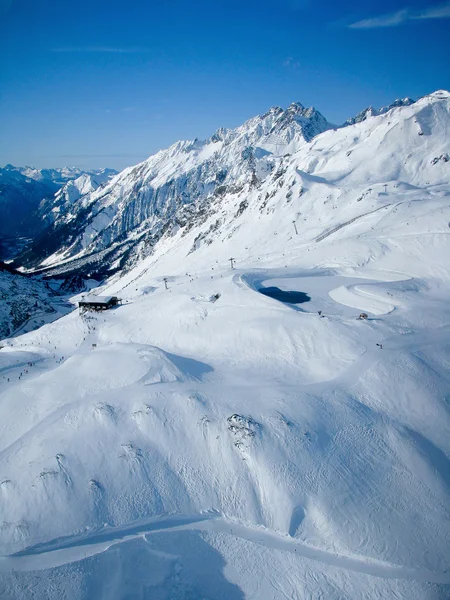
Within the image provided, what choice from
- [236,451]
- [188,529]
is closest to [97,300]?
[236,451]

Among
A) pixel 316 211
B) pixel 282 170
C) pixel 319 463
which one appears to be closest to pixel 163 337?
pixel 319 463

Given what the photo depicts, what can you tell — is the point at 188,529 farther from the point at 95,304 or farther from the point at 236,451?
the point at 95,304

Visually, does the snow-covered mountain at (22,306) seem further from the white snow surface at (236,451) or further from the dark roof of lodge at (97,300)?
the white snow surface at (236,451)

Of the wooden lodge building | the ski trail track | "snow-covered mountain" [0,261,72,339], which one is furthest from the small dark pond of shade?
"snow-covered mountain" [0,261,72,339]

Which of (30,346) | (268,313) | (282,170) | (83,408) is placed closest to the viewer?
(83,408)

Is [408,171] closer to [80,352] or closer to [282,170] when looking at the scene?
[282,170]

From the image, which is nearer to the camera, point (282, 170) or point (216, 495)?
point (216, 495)
